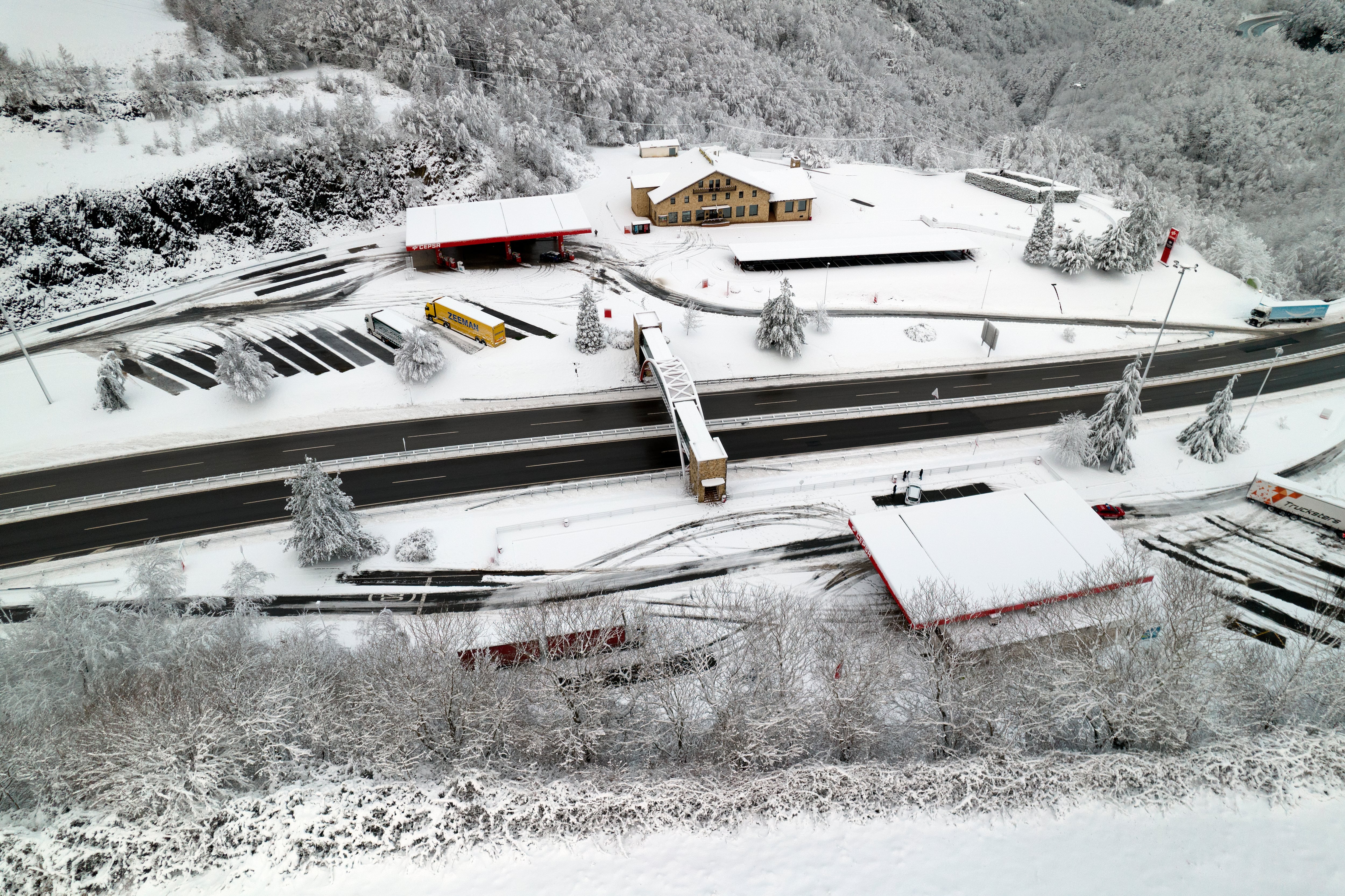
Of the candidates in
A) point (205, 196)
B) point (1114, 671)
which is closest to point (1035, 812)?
point (1114, 671)

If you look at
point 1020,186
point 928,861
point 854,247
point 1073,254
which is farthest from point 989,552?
point 1020,186

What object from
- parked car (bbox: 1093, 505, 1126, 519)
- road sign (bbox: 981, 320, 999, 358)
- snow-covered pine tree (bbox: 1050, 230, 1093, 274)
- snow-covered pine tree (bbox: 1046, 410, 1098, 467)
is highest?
snow-covered pine tree (bbox: 1050, 230, 1093, 274)

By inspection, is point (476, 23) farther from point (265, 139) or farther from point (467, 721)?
point (467, 721)

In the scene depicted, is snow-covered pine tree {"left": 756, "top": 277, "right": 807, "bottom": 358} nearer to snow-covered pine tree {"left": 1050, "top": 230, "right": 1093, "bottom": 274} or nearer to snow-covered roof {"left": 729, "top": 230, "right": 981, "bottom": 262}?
snow-covered roof {"left": 729, "top": 230, "right": 981, "bottom": 262}

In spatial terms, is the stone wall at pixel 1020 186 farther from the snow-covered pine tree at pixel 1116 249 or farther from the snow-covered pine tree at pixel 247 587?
the snow-covered pine tree at pixel 247 587

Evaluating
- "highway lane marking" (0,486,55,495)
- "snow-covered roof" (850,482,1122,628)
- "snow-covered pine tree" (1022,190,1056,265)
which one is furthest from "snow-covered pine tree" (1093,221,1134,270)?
"highway lane marking" (0,486,55,495)

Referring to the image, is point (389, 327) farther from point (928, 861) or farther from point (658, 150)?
point (658, 150)

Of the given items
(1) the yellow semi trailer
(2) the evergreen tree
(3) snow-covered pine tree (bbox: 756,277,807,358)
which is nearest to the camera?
(3) snow-covered pine tree (bbox: 756,277,807,358)
